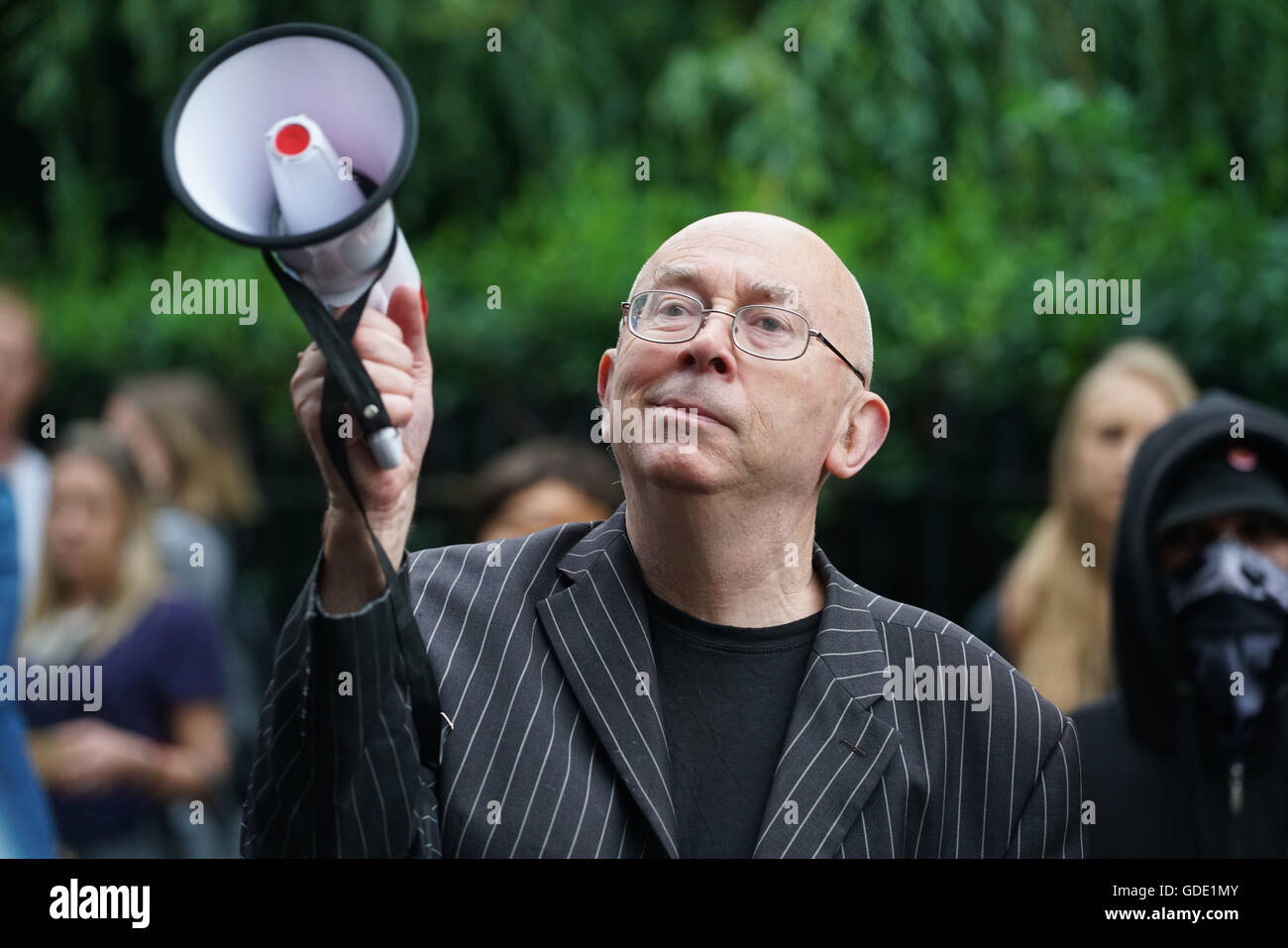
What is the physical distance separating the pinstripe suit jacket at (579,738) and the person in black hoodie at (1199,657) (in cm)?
125

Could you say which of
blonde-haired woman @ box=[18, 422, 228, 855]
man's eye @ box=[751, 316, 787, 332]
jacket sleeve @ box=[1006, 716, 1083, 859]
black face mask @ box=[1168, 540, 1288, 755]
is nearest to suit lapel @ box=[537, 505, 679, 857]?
man's eye @ box=[751, 316, 787, 332]

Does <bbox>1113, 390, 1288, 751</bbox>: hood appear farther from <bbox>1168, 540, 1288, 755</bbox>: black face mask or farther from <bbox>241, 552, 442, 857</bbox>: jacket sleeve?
<bbox>241, 552, 442, 857</bbox>: jacket sleeve

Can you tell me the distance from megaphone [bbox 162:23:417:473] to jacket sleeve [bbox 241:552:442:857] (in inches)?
9.2

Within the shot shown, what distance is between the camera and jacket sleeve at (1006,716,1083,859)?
7.69ft

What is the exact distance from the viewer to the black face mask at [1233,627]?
3.56 m

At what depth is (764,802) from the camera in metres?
2.25

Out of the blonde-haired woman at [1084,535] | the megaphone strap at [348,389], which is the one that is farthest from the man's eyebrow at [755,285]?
the blonde-haired woman at [1084,535]

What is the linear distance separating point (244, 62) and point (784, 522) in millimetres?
1022

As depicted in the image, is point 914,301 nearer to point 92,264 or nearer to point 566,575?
point 566,575

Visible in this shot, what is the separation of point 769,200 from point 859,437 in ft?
17.2

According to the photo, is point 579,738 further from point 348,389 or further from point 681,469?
point 348,389

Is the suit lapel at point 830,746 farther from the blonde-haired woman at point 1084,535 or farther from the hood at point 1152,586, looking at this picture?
the blonde-haired woman at point 1084,535

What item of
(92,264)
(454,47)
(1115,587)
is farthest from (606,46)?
(1115,587)

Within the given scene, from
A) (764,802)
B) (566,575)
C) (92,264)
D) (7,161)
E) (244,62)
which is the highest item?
(7,161)
